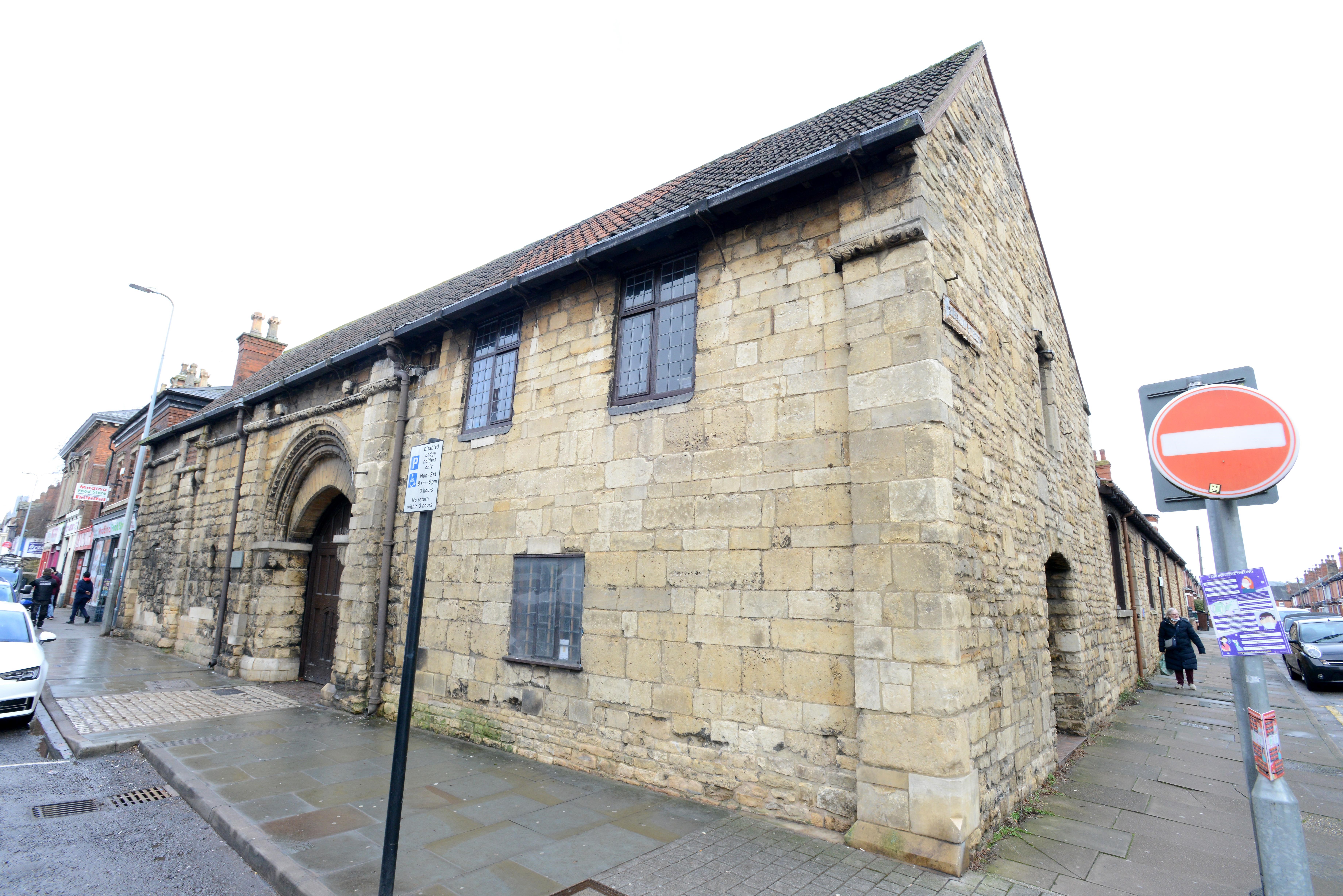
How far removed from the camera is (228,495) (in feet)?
45.4

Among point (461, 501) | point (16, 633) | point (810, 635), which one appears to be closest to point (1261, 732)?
point (810, 635)

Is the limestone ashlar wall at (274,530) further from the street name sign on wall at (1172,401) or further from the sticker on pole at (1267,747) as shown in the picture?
the sticker on pole at (1267,747)

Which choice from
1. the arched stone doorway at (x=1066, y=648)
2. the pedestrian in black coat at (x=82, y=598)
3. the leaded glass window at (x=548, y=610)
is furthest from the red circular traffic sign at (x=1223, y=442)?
the pedestrian in black coat at (x=82, y=598)

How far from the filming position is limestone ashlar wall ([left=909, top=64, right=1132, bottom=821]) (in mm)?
5324

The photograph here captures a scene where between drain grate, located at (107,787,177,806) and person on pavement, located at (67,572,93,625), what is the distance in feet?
68.5

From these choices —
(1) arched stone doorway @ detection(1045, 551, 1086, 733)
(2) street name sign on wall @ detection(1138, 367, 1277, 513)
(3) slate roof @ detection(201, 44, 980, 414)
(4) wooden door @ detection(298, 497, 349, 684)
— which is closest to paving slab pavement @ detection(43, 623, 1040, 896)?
(2) street name sign on wall @ detection(1138, 367, 1277, 513)

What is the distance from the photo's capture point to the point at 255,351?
65.7ft

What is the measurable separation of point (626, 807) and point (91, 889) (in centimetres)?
359

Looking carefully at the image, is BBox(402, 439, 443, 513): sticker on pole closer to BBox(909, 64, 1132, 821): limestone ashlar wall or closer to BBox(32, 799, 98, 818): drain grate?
BBox(909, 64, 1132, 821): limestone ashlar wall

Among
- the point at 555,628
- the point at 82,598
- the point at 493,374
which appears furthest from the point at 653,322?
the point at 82,598

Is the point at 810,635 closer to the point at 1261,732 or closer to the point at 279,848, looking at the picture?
the point at 1261,732

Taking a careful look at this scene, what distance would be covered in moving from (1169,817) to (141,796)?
29.7ft

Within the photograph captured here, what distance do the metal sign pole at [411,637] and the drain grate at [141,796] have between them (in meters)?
3.22

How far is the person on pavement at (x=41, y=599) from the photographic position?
18.7m
